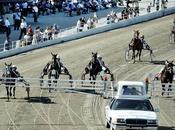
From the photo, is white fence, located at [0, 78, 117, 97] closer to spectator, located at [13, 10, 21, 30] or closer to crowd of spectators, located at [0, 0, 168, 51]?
crowd of spectators, located at [0, 0, 168, 51]

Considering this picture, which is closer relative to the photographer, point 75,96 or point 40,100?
point 40,100

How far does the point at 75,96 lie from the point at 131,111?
22.9ft

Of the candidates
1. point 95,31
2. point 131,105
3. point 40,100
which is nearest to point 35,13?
point 95,31

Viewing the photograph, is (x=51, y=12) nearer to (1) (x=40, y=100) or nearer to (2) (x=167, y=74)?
(1) (x=40, y=100)

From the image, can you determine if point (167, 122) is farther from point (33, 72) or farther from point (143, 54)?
point (143, 54)

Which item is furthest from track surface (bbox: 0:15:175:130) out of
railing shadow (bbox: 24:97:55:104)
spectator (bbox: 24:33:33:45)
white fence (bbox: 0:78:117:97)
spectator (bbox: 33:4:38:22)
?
spectator (bbox: 33:4:38:22)

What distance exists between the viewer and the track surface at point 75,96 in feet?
77.4

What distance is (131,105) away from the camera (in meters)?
22.0

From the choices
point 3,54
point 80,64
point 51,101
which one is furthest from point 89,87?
point 3,54

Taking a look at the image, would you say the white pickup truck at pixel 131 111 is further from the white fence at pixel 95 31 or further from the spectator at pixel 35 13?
the spectator at pixel 35 13

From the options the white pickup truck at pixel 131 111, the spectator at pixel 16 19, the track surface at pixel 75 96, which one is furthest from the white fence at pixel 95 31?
the white pickup truck at pixel 131 111

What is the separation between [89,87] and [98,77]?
326 cm

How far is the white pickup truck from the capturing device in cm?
2089

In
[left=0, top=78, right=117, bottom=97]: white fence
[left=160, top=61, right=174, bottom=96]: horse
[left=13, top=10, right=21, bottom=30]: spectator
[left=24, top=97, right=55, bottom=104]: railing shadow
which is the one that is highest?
[left=13, top=10, right=21, bottom=30]: spectator
